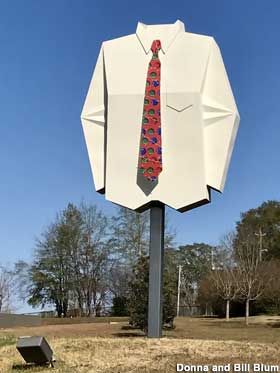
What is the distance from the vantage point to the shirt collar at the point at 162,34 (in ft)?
54.9

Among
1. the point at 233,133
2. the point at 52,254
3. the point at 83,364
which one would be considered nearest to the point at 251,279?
the point at 52,254

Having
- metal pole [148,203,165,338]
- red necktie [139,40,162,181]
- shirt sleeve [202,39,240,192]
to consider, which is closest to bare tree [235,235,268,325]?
metal pole [148,203,165,338]

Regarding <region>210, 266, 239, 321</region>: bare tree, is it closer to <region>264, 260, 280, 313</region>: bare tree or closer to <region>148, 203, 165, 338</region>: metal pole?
<region>264, 260, 280, 313</region>: bare tree

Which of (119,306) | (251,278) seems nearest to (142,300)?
(251,278)

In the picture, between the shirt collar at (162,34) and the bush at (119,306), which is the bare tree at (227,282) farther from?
the shirt collar at (162,34)

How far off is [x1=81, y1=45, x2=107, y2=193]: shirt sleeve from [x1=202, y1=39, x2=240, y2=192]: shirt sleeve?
125 inches

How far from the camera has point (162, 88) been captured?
1639 cm

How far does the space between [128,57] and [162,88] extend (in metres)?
1.53

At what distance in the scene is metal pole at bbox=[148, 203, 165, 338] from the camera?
15.6m

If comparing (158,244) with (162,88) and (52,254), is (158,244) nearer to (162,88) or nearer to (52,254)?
(162,88)

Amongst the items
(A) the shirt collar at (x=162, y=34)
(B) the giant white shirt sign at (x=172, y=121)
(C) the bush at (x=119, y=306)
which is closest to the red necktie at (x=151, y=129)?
(B) the giant white shirt sign at (x=172, y=121)

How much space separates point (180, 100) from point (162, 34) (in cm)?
225

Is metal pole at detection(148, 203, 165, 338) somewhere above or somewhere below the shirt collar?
below

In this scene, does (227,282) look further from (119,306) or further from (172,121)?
(172,121)
